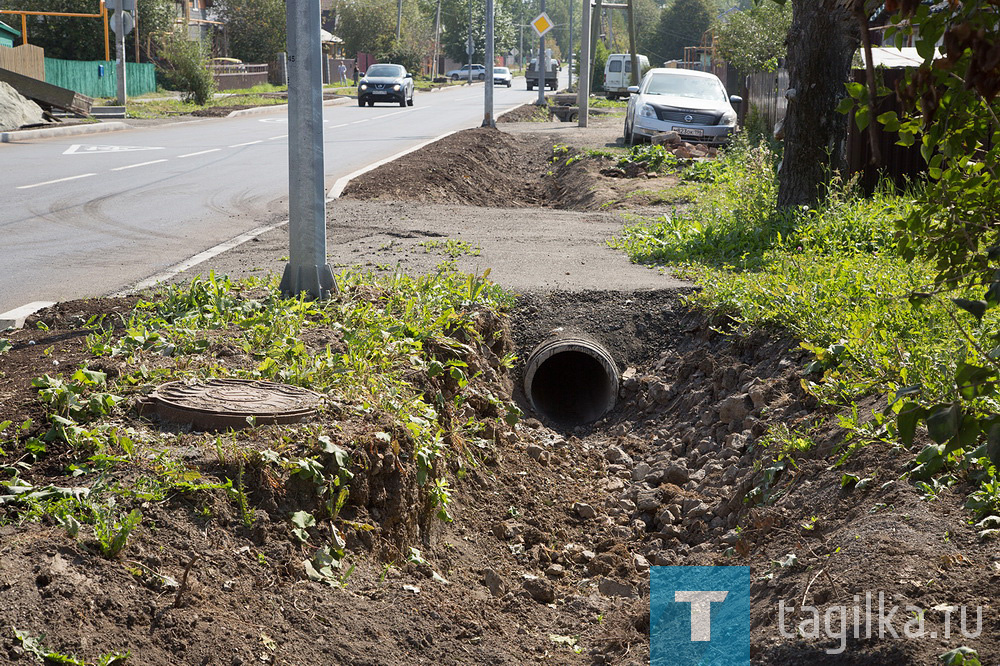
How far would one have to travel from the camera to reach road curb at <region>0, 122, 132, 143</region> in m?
20.2

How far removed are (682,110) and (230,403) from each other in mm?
16762

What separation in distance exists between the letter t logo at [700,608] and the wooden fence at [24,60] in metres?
29.7

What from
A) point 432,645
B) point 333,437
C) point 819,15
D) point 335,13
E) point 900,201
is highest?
point 335,13

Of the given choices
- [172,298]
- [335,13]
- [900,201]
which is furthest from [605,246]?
[335,13]

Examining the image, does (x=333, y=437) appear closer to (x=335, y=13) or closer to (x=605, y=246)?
(x=605, y=246)

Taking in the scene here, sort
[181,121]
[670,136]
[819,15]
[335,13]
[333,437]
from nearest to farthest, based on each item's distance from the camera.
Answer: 1. [333,437]
2. [819,15]
3. [670,136]
4. [181,121]
5. [335,13]

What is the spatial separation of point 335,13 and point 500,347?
79786 millimetres

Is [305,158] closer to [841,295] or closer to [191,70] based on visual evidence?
[841,295]

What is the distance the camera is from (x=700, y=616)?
379cm

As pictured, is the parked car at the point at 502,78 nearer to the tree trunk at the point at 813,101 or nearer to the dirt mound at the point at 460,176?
the dirt mound at the point at 460,176

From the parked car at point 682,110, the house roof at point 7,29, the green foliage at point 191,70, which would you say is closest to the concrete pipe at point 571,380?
the parked car at point 682,110

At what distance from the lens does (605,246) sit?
9.39 meters

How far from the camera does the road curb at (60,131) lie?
2023 centimetres

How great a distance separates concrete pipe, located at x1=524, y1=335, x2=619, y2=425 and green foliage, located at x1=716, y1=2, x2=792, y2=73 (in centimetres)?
2061
